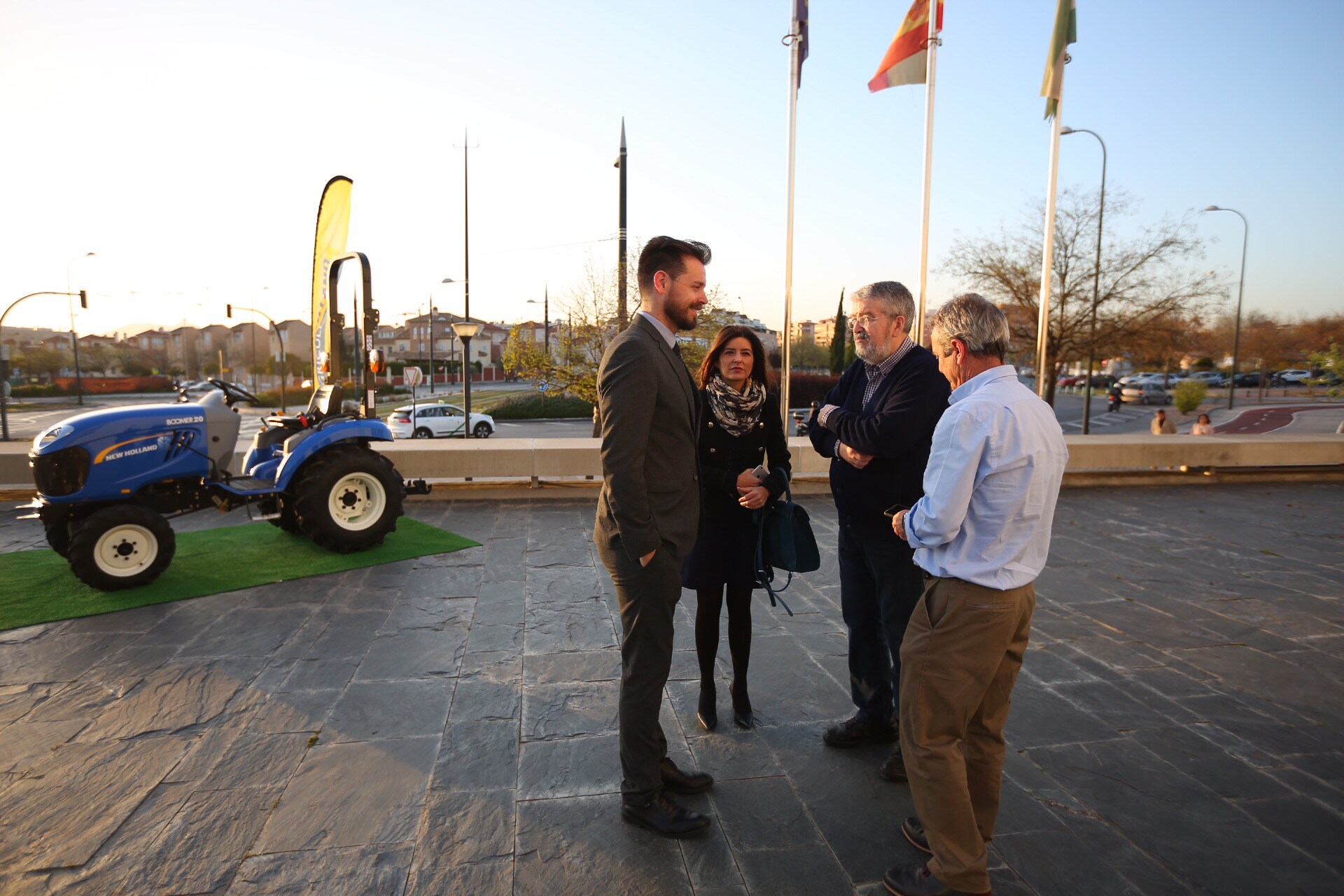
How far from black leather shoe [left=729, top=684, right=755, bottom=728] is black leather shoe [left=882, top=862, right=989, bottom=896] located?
43.2 inches

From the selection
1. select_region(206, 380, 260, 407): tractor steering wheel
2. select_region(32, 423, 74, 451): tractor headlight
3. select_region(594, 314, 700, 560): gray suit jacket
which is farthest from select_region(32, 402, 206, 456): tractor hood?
select_region(594, 314, 700, 560): gray suit jacket

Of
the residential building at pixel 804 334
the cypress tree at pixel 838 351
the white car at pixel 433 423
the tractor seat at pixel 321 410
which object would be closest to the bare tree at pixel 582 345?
the white car at pixel 433 423

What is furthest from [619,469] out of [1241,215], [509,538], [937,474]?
[1241,215]

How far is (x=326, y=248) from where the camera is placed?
22.5 feet

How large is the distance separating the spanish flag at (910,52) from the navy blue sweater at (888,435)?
7139 millimetres

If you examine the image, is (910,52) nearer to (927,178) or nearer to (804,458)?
(927,178)

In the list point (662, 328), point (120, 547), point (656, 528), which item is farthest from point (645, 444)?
point (120, 547)

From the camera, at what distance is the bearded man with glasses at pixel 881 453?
268cm

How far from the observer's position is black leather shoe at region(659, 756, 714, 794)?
107 inches

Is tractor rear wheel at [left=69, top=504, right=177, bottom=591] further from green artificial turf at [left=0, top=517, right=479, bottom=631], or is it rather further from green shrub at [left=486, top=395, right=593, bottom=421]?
green shrub at [left=486, top=395, right=593, bottom=421]

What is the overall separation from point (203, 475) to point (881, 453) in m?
5.13

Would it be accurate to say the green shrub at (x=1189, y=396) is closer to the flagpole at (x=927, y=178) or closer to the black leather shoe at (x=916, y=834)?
the flagpole at (x=927, y=178)

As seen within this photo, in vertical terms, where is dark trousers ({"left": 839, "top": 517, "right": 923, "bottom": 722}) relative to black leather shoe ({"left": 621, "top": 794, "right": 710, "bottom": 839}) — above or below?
above

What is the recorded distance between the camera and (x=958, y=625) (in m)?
2.04
